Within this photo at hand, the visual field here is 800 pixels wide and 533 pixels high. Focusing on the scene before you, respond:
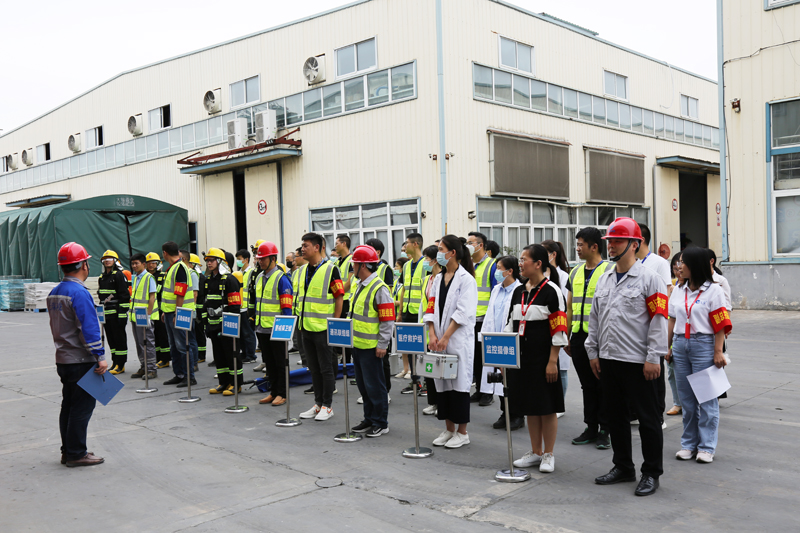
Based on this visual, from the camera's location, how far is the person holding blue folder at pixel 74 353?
6.09 meters

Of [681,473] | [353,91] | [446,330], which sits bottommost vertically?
[681,473]

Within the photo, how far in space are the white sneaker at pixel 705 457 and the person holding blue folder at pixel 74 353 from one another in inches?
216

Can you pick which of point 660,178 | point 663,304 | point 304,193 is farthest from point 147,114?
point 663,304

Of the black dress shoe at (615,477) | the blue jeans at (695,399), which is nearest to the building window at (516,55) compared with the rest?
the blue jeans at (695,399)

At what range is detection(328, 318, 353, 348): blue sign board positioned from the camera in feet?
21.9

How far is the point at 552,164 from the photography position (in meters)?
21.6

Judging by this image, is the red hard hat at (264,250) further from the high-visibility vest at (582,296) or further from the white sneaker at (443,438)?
the high-visibility vest at (582,296)

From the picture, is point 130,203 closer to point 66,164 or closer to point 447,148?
point 66,164

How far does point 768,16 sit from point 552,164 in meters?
7.38

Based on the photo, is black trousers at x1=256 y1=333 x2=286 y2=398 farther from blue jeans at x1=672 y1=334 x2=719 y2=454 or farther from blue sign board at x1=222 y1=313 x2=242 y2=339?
blue jeans at x1=672 y1=334 x2=719 y2=454

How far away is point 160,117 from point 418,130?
15220 millimetres

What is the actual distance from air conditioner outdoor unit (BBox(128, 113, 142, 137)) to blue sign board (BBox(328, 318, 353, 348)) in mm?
26545

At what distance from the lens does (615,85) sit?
24.6m

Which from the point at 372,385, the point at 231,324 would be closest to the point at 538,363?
the point at 372,385
